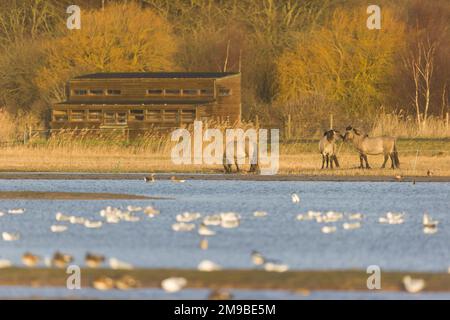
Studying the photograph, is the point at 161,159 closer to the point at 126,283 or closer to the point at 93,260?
the point at 93,260

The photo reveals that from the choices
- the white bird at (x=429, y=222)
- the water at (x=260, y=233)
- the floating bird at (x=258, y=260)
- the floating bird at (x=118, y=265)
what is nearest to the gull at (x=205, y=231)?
the water at (x=260, y=233)

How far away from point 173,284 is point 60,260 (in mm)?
2503

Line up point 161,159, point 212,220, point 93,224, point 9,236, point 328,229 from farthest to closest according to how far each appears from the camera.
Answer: point 161,159 → point 212,220 → point 93,224 → point 328,229 → point 9,236

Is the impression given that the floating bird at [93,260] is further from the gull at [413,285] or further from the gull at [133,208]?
the gull at [133,208]

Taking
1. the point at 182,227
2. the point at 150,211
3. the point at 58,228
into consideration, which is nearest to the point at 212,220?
the point at 182,227

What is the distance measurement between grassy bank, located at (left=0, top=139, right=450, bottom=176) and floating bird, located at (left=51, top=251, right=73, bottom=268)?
2081 centimetres

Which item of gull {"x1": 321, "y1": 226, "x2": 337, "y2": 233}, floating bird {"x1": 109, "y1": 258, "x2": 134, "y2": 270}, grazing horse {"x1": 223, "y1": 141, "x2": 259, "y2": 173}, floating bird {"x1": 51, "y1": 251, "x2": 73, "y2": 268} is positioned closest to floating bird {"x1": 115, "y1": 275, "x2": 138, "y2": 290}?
floating bird {"x1": 109, "y1": 258, "x2": 134, "y2": 270}

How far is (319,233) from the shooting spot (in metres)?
23.4

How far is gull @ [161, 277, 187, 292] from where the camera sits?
17.3 m

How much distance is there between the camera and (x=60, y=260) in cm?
1909

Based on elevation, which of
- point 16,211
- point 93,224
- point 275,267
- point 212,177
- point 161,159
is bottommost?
Answer: point 161,159

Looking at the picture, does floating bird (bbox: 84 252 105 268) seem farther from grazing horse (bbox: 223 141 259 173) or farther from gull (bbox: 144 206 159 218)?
grazing horse (bbox: 223 141 259 173)

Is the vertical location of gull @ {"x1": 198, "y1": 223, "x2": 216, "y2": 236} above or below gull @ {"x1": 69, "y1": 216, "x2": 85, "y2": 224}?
above

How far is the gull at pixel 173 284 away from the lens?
56.6ft
